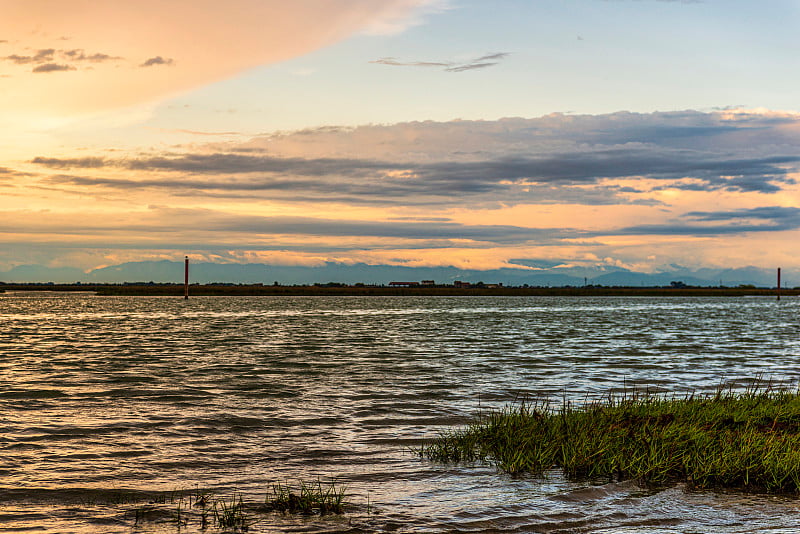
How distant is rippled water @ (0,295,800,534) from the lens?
11.3 m

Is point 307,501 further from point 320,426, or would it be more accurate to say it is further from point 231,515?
point 320,426

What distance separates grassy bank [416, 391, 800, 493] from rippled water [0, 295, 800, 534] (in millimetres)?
659

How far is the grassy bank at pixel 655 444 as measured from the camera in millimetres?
12987

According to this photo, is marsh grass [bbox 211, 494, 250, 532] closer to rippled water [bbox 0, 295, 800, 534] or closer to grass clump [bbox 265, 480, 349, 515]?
rippled water [bbox 0, 295, 800, 534]

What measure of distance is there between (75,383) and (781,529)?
78.0 ft

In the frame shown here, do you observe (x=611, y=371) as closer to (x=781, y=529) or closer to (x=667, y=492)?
(x=667, y=492)

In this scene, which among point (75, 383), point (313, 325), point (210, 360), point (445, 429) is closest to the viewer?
point (445, 429)

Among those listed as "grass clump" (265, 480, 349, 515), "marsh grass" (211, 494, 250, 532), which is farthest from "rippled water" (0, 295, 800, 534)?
"grass clump" (265, 480, 349, 515)

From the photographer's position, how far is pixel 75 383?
2664 cm

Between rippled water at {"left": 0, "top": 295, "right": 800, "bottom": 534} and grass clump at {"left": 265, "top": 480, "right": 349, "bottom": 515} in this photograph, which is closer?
rippled water at {"left": 0, "top": 295, "right": 800, "bottom": 534}

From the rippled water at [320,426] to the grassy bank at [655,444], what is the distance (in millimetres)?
659

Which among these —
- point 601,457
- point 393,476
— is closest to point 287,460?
point 393,476

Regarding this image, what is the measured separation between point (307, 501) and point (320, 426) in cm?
726

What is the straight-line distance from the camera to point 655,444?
14258mm
